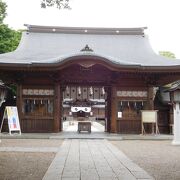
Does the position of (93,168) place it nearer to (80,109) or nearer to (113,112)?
(113,112)

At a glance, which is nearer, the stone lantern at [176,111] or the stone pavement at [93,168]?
the stone pavement at [93,168]

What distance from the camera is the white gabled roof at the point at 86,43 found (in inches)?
888

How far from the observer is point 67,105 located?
46969 mm

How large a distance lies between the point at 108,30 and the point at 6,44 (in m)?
8.30

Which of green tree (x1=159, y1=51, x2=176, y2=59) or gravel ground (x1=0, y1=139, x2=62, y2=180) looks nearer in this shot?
gravel ground (x1=0, y1=139, x2=62, y2=180)

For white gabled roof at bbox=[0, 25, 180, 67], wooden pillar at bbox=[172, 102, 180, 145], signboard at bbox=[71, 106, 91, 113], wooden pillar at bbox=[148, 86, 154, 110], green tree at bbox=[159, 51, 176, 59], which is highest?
green tree at bbox=[159, 51, 176, 59]

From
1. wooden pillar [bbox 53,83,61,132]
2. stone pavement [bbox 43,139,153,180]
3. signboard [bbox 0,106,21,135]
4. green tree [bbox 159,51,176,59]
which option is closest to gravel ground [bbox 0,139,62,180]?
stone pavement [bbox 43,139,153,180]

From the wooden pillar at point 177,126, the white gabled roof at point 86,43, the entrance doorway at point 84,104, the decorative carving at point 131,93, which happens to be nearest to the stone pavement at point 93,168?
the wooden pillar at point 177,126

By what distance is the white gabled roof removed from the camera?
2256 centimetres

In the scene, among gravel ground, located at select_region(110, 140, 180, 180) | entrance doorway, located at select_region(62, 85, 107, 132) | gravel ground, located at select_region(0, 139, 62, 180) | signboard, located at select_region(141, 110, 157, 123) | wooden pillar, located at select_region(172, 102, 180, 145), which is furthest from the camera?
entrance doorway, located at select_region(62, 85, 107, 132)

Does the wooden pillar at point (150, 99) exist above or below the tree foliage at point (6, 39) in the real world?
below

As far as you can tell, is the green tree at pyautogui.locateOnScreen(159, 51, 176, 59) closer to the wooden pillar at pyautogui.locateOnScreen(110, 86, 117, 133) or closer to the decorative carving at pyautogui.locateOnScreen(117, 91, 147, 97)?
the decorative carving at pyautogui.locateOnScreen(117, 91, 147, 97)

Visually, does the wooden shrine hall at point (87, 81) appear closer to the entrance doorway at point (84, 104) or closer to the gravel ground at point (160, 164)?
the gravel ground at point (160, 164)

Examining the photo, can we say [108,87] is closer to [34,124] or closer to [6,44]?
[34,124]
